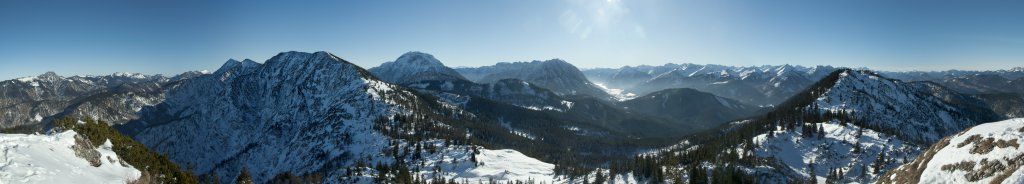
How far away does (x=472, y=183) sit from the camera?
193875 mm

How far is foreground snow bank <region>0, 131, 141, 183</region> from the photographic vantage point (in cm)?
5847

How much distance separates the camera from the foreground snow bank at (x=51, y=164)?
5847 centimetres

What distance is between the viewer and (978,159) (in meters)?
42.6

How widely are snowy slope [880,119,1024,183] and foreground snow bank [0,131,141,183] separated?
90426mm

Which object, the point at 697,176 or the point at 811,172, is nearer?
the point at 697,176

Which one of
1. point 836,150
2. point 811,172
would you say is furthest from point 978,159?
point 836,150

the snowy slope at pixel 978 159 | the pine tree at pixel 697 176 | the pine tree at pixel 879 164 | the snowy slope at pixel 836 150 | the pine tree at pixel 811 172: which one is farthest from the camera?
the snowy slope at pixel 836 150

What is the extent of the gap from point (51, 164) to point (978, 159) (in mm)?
96832

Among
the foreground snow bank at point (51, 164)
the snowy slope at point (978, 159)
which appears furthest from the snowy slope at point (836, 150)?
the foreground snow bank at point (51, 164)

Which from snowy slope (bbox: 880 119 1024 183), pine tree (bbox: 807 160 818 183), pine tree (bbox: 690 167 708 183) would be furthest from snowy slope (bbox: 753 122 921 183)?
snowy slope (bbox: 880 119 1024 183)

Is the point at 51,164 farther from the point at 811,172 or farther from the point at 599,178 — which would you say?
the point at 811,172

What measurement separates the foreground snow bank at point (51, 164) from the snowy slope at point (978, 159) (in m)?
90.4

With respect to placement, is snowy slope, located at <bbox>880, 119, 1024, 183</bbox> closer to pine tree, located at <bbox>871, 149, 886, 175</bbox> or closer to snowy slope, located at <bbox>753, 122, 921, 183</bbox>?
snowy slope, located at <bbox>753, 122, 921, 183</bbox>

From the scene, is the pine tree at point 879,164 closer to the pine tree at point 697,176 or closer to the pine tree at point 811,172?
the pine tree at point 811,172
